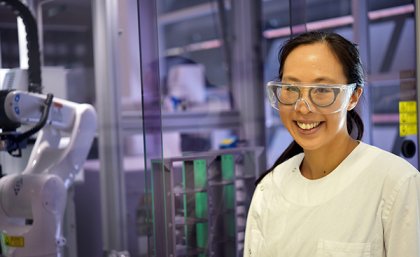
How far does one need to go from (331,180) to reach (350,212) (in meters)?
0.10

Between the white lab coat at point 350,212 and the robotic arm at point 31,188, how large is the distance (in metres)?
1.20

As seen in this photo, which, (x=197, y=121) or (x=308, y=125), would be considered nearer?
(x=308, y=125)

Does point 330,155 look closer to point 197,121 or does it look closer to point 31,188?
point 31,188

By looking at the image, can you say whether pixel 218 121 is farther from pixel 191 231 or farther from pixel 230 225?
pixel 191 231

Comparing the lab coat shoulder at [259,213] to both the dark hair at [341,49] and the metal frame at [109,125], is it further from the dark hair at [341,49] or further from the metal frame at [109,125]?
the metal frame at [109,125]

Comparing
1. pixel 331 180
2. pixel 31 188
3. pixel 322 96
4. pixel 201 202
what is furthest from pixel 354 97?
pixel 31 188

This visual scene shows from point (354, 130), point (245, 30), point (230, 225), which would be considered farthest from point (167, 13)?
point (354, 130)

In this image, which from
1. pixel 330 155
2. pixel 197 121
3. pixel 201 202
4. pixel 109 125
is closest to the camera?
pixel 330 155

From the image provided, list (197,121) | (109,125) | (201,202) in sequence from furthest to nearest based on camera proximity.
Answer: (197,121) → (109,125) → (201,202)

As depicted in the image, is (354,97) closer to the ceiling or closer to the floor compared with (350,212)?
closer to the ceiling

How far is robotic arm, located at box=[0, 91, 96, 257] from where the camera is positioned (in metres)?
2.23

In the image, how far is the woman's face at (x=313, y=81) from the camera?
4.43 ft

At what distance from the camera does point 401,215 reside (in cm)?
124

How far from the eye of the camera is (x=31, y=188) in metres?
2.34
